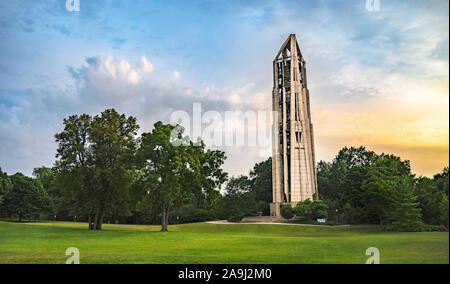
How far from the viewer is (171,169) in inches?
1352

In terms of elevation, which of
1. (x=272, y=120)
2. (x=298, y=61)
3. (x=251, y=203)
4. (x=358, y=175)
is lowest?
(x=251, y=203)

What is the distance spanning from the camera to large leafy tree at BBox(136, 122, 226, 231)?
33875 millimetres

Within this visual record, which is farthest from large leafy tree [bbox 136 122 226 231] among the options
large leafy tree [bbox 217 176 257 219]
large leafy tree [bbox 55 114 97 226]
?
large leafy tree [bbox 217 176 257 219]

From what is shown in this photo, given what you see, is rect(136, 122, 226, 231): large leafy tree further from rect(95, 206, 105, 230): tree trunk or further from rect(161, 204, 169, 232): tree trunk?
rect(95, 206, 105, 230): tree trunk

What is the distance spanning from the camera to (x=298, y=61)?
55719 mm

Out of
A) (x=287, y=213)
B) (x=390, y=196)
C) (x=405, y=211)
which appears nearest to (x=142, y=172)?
→ (x=287, y=213)

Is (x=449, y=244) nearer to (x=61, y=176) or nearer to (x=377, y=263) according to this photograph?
(x=377, y=263)

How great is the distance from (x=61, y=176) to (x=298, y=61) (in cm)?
3795

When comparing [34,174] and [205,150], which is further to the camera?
[34,174]

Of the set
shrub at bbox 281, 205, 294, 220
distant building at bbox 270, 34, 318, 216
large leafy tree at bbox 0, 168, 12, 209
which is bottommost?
shrub at bbox 281, 205, 294, 220

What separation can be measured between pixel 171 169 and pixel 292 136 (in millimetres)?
25299

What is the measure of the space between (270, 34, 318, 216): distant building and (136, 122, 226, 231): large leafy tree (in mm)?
18687
